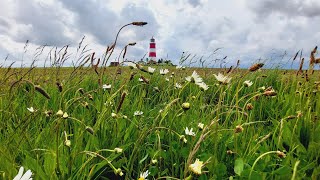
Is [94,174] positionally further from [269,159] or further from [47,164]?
[269,159]

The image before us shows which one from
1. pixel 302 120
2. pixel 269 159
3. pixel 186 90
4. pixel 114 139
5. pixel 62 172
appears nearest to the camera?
pixel 62 172

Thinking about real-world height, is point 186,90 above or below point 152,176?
above

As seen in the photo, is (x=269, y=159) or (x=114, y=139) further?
(x=114, y=139)

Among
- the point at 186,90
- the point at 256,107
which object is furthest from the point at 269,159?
the point at 186,90

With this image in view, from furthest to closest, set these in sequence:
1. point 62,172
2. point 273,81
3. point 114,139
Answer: point 273,81 → point 114,139 → point 62,172

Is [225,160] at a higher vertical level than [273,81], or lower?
lower

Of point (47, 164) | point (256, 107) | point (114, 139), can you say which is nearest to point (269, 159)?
point (114, 139)

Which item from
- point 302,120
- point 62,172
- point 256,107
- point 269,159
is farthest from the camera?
point 256,107

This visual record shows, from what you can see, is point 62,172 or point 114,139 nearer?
point 62,172

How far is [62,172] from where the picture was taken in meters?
2.05

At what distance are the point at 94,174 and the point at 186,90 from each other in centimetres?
276

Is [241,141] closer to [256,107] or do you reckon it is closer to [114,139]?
[114,139]

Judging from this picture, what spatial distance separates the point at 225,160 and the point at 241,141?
0.22 metres

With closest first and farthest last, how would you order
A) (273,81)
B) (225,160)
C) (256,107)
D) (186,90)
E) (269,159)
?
(269,159) → (225,160) → (256,107) → (186,90) → (273,81)
